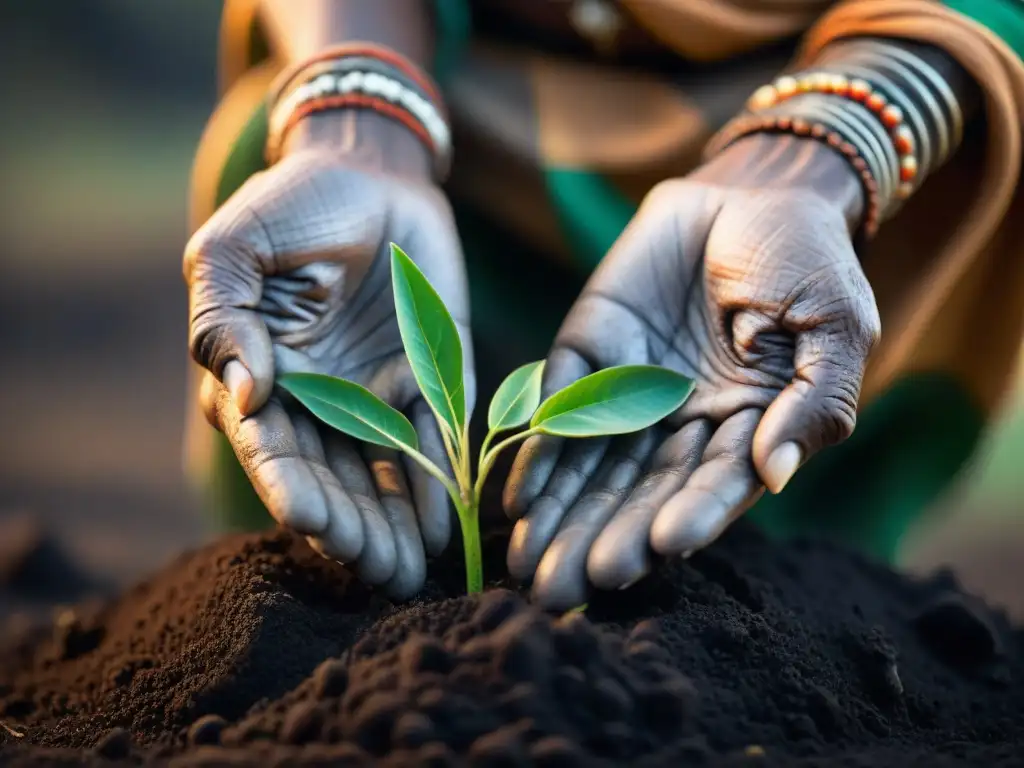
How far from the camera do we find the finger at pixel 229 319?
0.92m

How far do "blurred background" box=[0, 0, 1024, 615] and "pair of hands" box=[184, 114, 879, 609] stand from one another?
2.68 feet

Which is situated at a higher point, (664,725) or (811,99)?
(811,99)

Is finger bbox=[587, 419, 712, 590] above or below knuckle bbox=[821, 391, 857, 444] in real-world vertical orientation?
below

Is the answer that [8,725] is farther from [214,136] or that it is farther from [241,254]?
[214,136]

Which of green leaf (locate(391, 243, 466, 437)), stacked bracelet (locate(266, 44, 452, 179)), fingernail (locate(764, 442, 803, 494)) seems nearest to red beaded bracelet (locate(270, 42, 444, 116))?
stacked bracelet (locate(266, 44, 452, 179))

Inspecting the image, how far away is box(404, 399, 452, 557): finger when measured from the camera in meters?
0.95

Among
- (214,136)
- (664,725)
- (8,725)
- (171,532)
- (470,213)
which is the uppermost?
(214,136)

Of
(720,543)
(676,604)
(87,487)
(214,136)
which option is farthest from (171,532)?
(676,604)

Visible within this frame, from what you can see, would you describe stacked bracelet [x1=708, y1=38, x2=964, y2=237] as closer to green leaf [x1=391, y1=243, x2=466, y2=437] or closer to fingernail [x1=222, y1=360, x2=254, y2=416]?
green leaf [x1=391, y1=243, x2=466, y2=437]

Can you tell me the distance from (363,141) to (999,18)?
0.74 m

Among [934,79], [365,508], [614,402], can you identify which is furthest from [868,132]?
[365,508]

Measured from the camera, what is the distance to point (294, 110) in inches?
48.4

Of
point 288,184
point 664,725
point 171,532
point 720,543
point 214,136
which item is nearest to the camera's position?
point 664,725

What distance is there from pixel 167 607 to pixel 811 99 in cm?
89
